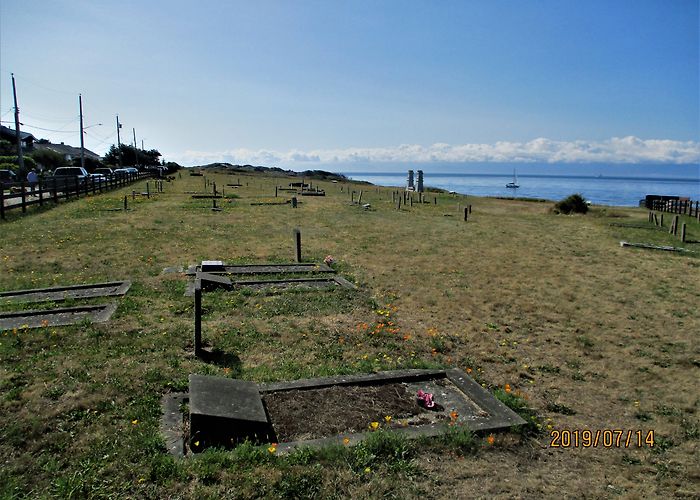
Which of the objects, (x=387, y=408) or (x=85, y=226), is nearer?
(x=387, y=408)

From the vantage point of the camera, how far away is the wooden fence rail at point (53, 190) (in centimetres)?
2050

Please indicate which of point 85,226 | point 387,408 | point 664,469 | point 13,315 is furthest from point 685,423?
point 85,226

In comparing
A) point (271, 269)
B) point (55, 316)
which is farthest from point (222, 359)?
point (271, 269)

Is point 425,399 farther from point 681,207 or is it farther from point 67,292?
point 681,207

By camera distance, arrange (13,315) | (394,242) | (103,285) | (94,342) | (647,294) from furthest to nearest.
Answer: (394,242) < (647,294) < (103,285) < (13,315) < (94,342)

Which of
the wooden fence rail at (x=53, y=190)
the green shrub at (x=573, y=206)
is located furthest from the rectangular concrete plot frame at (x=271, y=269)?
the green shrub at (x=573, y=206)

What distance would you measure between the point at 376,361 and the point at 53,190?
23.7 meters

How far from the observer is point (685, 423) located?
507 cm

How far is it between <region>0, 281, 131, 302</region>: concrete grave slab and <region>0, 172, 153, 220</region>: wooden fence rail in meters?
11.8

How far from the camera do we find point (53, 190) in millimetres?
24578

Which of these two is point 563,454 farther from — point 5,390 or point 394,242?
point 394,242

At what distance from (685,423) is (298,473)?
12.9 ft

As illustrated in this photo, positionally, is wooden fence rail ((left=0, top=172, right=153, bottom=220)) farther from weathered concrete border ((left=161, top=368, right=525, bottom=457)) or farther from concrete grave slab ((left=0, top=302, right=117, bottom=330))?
weathered concrete border ((left=161, top=368, right=525, bottom=457))

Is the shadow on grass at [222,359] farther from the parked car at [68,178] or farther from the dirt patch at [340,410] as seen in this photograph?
the parked car at [68,178]
